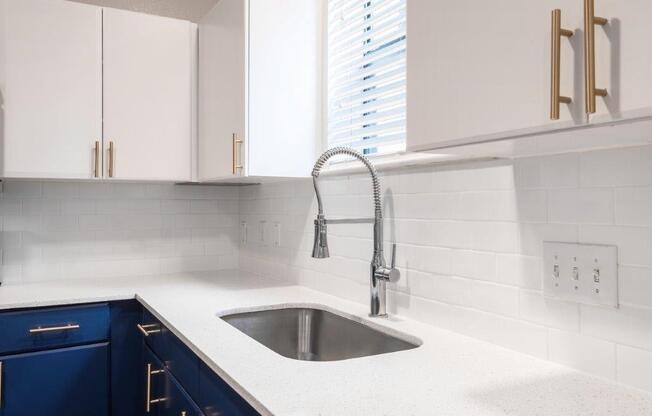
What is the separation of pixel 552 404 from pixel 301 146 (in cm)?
135

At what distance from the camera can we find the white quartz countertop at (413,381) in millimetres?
892

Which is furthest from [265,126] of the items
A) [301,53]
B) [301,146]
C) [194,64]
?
[194,64]

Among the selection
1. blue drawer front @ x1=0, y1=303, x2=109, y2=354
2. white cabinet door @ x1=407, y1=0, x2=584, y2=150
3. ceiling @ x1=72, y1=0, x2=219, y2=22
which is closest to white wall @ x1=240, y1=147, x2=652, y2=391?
white cabinet door @ x1=407, y1=0, x2=584, y2=150

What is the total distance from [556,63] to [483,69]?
17 centimetres

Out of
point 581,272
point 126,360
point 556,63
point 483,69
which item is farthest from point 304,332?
point 556,63

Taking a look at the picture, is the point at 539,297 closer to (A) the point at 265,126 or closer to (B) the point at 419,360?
(B) the point at 419,360

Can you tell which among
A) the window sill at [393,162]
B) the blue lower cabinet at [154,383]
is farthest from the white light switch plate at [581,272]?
the blue lower cabinet at [154,383]

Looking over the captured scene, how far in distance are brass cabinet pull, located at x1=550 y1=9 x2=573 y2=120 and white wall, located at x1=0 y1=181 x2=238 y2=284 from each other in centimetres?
233

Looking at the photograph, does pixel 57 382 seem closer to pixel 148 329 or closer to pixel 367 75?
pixel 148 329

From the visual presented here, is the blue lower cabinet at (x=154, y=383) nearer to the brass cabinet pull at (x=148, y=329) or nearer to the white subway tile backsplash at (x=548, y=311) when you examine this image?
the brass cabinet pull at (x=148, y=329)

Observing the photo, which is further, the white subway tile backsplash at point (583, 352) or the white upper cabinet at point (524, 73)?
the white subway tile backsplash at point (583, 352)

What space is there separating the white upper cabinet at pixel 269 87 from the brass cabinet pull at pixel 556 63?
52.9 inches

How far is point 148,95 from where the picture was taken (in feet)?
7.64

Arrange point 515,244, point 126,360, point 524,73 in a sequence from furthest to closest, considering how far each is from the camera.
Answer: point 126,360 → point 515,244 → point 524,73
